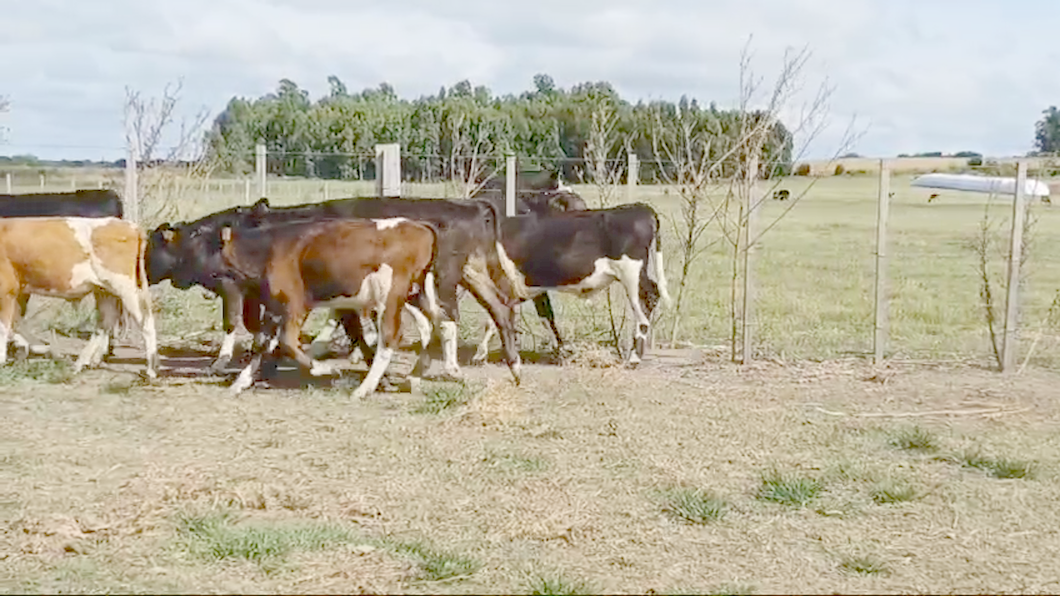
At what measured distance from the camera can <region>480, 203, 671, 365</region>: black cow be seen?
1131 cm

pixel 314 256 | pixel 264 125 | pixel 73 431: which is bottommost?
pixel 73 431

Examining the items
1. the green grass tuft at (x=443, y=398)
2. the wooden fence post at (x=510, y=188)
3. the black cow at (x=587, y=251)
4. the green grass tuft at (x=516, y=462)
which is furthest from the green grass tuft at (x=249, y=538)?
the wooden fence post at (x=510, y=188)

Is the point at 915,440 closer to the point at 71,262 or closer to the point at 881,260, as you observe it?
the point at 881,260

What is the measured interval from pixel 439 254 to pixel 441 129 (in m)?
21.7

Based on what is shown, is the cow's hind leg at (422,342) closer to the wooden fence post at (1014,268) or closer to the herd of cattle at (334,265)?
the herd of cattle at (334,265)

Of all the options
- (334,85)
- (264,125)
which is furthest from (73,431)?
(334,85)

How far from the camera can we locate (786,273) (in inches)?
814

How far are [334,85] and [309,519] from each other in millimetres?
73135

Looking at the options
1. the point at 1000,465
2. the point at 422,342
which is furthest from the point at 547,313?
the point at 1000,465

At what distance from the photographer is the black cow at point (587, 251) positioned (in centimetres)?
1131

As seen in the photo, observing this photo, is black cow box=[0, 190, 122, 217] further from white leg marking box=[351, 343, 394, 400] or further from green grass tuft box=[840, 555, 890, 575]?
green grass tuft box=[840, 555, 890, 575]

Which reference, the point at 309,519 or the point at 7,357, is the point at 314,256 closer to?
the point at 7,357

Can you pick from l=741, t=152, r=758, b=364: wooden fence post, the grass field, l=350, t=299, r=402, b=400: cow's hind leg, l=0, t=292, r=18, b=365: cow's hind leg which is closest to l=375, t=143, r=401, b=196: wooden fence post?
the grass field

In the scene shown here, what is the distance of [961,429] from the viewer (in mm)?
8367
